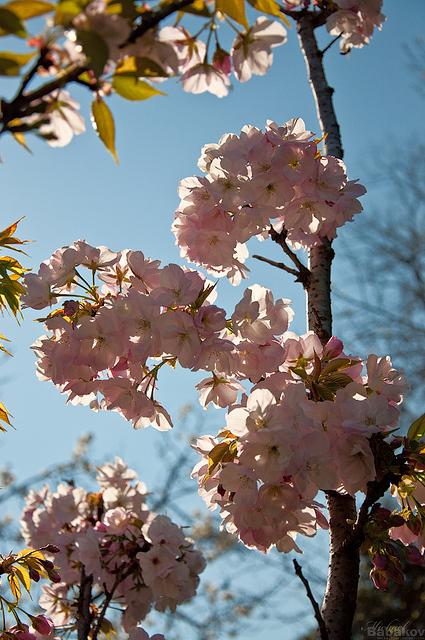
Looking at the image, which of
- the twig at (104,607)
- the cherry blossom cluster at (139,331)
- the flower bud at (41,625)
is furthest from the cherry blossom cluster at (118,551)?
the cherry blossom cluster at (139,331)

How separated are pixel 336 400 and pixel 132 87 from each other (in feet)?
2.02

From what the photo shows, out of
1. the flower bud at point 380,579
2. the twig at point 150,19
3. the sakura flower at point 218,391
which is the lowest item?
the flower bud at point 380,579

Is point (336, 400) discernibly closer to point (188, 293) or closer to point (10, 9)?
point (188, 293)

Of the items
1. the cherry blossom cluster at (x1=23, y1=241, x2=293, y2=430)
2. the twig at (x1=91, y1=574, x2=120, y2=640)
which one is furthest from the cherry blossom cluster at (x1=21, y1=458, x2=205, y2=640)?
the cherry blossom cluster at (x1=23, y1=241, x2=293, y2=430)

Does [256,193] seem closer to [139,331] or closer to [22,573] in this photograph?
[139,331]

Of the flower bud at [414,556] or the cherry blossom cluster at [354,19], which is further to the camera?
the cherry blossom cluster at [354,19]

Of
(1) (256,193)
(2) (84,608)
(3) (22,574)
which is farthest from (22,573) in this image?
(1) (256,193)

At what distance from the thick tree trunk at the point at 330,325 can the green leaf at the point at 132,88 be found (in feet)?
2.61

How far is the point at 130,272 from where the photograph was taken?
126cm

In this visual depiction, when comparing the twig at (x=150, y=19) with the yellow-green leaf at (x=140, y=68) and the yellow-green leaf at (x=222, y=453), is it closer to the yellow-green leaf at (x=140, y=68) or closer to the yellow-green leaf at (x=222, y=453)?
the yellow-green leaf at (x=140, y=68)

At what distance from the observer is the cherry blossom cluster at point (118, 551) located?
5.55 feet

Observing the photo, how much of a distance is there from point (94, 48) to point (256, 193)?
0.71m

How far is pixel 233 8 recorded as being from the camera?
2.40 ft

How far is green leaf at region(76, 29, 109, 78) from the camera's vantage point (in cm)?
54
